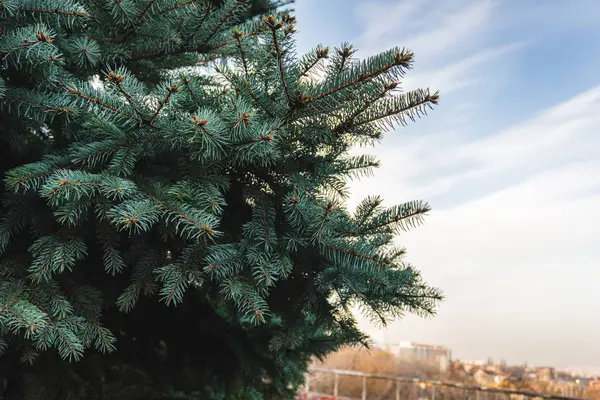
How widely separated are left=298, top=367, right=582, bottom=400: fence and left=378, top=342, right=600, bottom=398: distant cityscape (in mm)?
182

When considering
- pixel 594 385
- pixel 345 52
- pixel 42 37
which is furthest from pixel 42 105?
pixel 594 385

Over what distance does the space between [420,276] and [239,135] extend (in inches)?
28.9

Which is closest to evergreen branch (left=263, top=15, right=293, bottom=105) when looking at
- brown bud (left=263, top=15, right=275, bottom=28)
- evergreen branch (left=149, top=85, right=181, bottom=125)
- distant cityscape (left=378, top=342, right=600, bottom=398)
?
brown bud (left=263, top=15, right=275, bottom=28)

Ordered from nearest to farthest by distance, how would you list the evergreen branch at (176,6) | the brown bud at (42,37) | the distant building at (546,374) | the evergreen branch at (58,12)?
1. the brown bud at (42,37)
2. the evergreen branch at (58,12)
3. the evergreen branch at (176,6)
4. the distant building at (546,374)

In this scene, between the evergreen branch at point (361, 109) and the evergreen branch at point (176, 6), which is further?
the evergreen branch at point (176, 6)

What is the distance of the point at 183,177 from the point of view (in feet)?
4.14

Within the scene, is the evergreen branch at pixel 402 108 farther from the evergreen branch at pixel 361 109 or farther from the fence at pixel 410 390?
the fence at pixel 410 390

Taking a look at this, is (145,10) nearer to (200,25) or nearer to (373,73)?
(200,25)

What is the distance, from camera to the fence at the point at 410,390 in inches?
200

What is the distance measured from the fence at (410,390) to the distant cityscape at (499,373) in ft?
0.60

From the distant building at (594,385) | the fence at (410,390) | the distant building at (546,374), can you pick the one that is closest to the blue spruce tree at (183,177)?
the fence at (410,390)

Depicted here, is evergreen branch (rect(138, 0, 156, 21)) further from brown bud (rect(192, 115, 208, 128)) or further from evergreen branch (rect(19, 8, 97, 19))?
brown bud (rect(192, 115, 208, 128))

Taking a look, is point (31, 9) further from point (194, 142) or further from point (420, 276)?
point (420, 276)

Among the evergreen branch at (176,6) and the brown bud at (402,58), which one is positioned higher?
the evergreen branch at (176,6)
